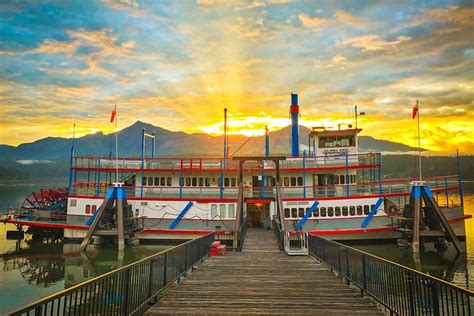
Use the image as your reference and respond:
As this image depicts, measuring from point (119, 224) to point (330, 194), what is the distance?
16871 mm

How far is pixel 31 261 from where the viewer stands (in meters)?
23.2

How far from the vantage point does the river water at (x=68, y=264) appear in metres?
17.1

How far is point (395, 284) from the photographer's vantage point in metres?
6.82

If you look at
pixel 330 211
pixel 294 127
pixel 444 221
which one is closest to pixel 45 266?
pixel 330 211

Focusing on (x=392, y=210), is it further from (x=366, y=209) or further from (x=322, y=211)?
(x=322, y=211)

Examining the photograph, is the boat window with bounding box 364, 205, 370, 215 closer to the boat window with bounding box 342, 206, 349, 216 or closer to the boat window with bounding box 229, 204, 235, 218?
the boat window with bounding box 342, 206, 349, 216

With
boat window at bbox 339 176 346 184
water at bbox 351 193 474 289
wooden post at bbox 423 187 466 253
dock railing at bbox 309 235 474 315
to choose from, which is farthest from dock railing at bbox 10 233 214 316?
boat window at bbox 339 176 346 184

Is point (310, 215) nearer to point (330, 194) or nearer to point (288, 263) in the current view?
point (330, 194)

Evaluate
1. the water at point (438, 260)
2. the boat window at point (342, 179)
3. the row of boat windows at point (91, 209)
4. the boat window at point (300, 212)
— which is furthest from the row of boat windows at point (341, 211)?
the row of boat windows at point (91, 209)

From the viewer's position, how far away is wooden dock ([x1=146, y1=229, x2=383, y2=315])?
716cm

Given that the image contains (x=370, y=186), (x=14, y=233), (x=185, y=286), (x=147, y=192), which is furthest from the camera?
(x=14, y=233)

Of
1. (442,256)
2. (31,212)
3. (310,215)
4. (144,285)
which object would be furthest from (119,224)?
(442,256)

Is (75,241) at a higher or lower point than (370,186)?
lower

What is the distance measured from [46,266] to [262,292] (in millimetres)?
18980
